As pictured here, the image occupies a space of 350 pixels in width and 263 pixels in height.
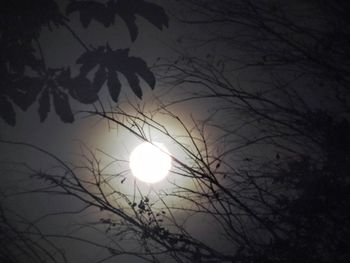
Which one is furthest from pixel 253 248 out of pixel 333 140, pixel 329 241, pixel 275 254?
pixel 333 140

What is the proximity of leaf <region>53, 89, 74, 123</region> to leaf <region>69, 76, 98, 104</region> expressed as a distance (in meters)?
0.05

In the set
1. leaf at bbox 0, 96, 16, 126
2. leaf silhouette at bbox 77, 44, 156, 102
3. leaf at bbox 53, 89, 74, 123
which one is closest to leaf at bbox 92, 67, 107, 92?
leaf silhouette at bbox 77, 44, 156, 102

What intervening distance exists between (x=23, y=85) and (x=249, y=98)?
4.94 ft

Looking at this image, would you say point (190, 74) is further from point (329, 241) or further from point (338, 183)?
point (329, 241)

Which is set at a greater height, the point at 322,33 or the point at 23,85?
the point at 322,33

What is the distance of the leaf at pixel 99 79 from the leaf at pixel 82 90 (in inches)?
1.1

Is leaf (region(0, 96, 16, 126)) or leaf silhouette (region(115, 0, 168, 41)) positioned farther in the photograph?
leaf (region(0, 96, 16, 126))

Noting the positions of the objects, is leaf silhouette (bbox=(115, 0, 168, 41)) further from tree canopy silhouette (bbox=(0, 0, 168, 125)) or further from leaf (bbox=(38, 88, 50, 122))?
leaf (bbox=(38, 88, 50, 122))

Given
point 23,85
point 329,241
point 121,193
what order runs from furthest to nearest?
point 121,193, point 329,241, point 23,85

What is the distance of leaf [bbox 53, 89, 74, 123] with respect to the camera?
1.18m

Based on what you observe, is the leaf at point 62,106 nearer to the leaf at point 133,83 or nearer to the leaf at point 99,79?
the leaf at point 99,79

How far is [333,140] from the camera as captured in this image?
2.12m

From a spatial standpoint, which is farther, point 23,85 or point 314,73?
point 314,73

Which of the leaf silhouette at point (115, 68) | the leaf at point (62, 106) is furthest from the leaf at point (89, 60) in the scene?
the leaf at point (62, 106)
